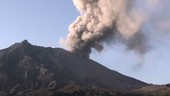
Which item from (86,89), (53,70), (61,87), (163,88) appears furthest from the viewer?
(53,70)

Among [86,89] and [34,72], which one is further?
[34,72]

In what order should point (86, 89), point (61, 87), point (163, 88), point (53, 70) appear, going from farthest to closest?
1. point (53, 70)
2. point (163, 88)
3. point (61, 87)
4. point (86, 89)

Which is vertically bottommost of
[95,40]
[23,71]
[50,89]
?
[50,89]

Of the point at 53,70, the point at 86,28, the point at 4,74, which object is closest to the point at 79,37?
the point at 86,28

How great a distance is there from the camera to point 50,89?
16725 centimetres

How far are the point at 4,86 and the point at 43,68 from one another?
73.0 ft

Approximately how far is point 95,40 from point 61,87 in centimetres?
2430

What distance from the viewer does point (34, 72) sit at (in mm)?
195375

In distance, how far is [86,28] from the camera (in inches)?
7397

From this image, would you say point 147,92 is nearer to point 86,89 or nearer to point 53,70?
point 86,89

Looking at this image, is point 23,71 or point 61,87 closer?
point 61,87

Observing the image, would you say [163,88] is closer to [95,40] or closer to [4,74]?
[95,40]

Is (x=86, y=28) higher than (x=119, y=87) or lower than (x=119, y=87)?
higher

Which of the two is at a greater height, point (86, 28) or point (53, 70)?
point (86, 28)
